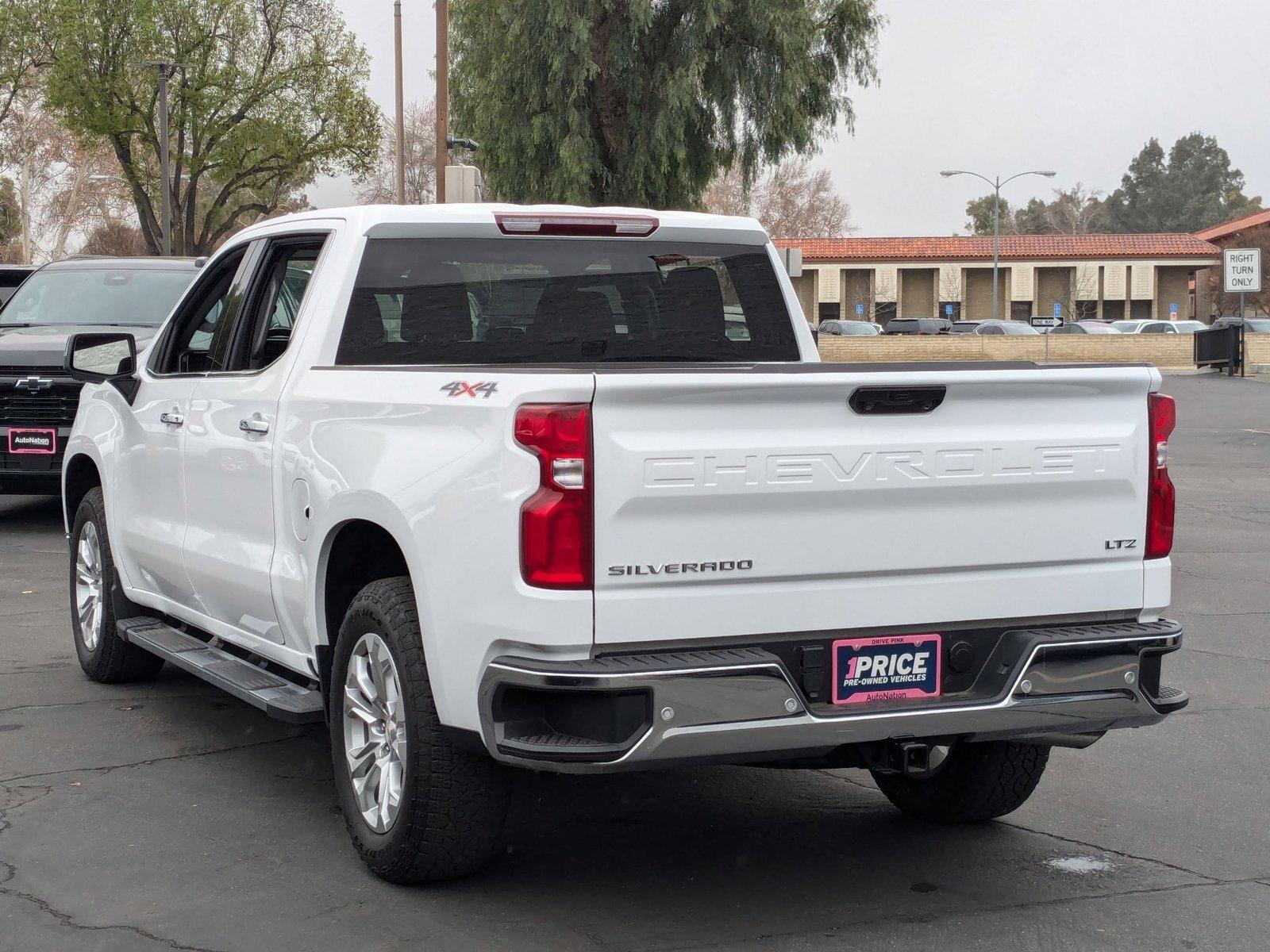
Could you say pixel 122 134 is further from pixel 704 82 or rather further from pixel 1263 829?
pixel 1263 829

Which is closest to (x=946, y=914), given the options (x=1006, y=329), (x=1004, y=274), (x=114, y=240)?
(x=1006, y=329)

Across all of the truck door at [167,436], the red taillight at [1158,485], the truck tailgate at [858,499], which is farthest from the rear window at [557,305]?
the red taillight at [1158,485]

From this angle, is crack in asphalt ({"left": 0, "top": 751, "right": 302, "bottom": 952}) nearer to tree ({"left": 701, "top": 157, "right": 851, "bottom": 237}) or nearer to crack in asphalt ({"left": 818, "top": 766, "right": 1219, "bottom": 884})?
crack in asphalt ({"left": 818, "top": 766, "right": 1219, "bottom": 884})

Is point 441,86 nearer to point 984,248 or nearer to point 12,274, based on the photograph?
point 12,274

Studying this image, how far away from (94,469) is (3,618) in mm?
1867

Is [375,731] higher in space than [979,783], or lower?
higher

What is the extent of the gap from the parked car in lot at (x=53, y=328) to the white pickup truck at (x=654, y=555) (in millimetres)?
6179

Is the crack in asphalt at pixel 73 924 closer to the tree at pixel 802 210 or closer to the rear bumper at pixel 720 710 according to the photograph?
→ the rear bumper at pixel 720 710

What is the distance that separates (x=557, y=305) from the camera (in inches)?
222

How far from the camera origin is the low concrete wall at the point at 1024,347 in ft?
180

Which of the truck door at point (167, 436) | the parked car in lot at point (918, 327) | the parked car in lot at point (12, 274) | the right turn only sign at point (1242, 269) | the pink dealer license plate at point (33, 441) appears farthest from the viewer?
the parked car in lot at point (918, 327)

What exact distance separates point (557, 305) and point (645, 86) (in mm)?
30039

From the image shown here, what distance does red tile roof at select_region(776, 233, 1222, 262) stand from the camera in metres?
91.9

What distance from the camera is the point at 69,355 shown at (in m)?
6.85
